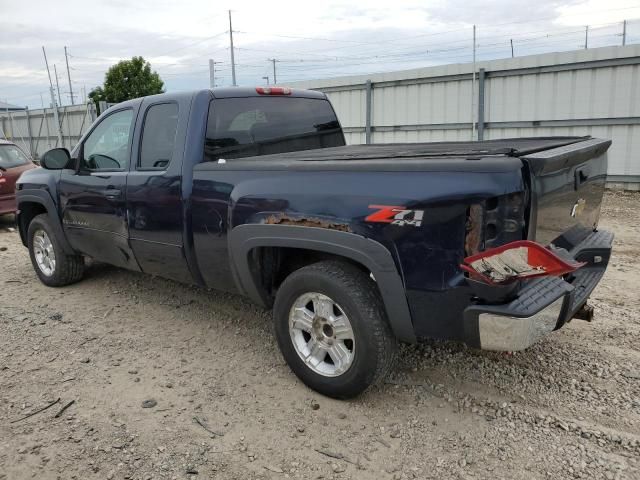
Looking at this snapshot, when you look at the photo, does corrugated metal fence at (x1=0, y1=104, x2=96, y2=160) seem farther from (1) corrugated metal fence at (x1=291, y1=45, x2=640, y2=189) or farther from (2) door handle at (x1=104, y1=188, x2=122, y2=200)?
(2) door handle at (x1=104, y1=188, x2=122, y2=200)

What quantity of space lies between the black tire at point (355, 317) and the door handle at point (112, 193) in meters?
1.88

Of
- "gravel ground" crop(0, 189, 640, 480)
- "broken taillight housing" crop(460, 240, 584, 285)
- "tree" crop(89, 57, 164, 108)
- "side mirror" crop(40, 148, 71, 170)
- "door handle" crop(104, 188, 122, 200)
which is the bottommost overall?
"gravel ground" crop(0, 189, 640, 480)

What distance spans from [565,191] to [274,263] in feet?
5.89

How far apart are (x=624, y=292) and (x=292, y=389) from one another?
334cm

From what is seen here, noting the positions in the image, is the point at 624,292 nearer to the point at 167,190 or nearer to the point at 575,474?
the point at 575,474

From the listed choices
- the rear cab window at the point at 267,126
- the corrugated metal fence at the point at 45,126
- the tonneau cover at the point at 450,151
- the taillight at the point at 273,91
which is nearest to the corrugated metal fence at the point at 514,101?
the tonneau cover at the point at 450,151

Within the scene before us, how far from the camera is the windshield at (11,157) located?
9.24m

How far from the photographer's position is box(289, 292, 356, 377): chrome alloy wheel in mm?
3062

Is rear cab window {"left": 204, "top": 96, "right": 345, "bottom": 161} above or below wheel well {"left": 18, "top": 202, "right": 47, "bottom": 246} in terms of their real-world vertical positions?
above

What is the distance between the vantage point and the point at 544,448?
2.68 meters

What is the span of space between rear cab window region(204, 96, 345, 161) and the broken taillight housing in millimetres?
2164

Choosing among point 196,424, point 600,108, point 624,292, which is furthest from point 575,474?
point 600,108

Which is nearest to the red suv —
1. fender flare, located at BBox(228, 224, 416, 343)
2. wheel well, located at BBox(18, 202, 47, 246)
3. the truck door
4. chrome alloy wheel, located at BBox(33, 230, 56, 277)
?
wheel well, located at BBox(18, 202, 47, 246)

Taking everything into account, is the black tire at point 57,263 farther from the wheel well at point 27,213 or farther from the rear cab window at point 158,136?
the rear cab window at point 158,136
